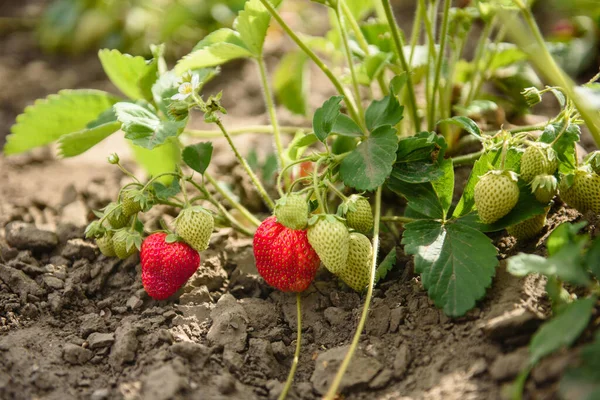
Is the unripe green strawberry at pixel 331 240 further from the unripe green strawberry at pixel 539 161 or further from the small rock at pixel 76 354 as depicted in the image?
the small rock at pixel 76 354

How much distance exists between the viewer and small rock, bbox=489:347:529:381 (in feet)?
3.84

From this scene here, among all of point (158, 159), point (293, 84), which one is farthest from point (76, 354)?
point (293, 84)

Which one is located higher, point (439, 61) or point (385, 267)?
point (439, 61)

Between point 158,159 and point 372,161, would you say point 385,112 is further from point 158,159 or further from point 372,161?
point 158,159

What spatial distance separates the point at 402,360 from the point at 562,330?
0.36m

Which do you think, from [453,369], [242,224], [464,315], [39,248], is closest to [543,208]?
[464,315]

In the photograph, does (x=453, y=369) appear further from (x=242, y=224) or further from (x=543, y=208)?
(x=242, y=224)

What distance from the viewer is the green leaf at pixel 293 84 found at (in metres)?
2.34

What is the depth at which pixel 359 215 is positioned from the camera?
147 centimetres

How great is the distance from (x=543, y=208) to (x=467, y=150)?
575mm

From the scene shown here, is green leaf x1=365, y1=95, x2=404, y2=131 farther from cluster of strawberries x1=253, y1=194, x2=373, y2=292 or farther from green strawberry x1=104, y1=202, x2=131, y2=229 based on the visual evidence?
green strawberry x1=104, y1=202, x2=131, y2=229

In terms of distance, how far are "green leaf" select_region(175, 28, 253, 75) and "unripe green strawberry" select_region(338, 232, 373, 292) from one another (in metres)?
0.60

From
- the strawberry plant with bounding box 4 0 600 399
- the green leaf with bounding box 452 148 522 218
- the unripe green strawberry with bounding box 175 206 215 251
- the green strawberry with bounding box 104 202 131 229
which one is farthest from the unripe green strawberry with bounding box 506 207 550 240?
the green strawberry with bounding box 104 202 131 229

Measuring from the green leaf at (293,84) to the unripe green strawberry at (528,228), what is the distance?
106cm
